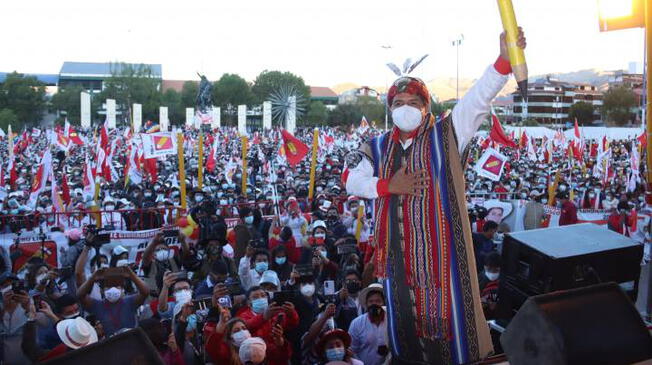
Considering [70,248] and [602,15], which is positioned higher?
[602,15]

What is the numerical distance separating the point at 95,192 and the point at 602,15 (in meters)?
9.56

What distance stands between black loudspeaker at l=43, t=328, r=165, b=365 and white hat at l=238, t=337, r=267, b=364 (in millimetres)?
2209

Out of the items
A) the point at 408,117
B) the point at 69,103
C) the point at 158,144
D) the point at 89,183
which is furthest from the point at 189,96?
the point at 408,117

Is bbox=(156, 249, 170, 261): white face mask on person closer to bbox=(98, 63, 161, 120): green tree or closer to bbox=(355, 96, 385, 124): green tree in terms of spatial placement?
bbox=(98, 63, 161, 120): green tree

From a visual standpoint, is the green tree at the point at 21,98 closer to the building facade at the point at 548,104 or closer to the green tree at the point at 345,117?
the green tree at the point at 345,117

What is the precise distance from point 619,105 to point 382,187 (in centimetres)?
6964

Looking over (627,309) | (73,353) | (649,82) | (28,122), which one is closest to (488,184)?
(649,82)

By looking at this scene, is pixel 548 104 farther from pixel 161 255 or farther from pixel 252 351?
pixel 252 351

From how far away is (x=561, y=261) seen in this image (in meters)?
3.01

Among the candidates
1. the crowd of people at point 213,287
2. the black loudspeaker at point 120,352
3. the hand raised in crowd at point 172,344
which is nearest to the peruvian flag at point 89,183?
the crowd of people at point 213,287

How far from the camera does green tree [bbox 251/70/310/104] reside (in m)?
73.8

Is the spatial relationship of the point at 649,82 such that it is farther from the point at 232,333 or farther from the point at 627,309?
the point at 232,333

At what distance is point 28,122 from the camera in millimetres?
58000

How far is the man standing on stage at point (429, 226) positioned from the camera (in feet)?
8.29
